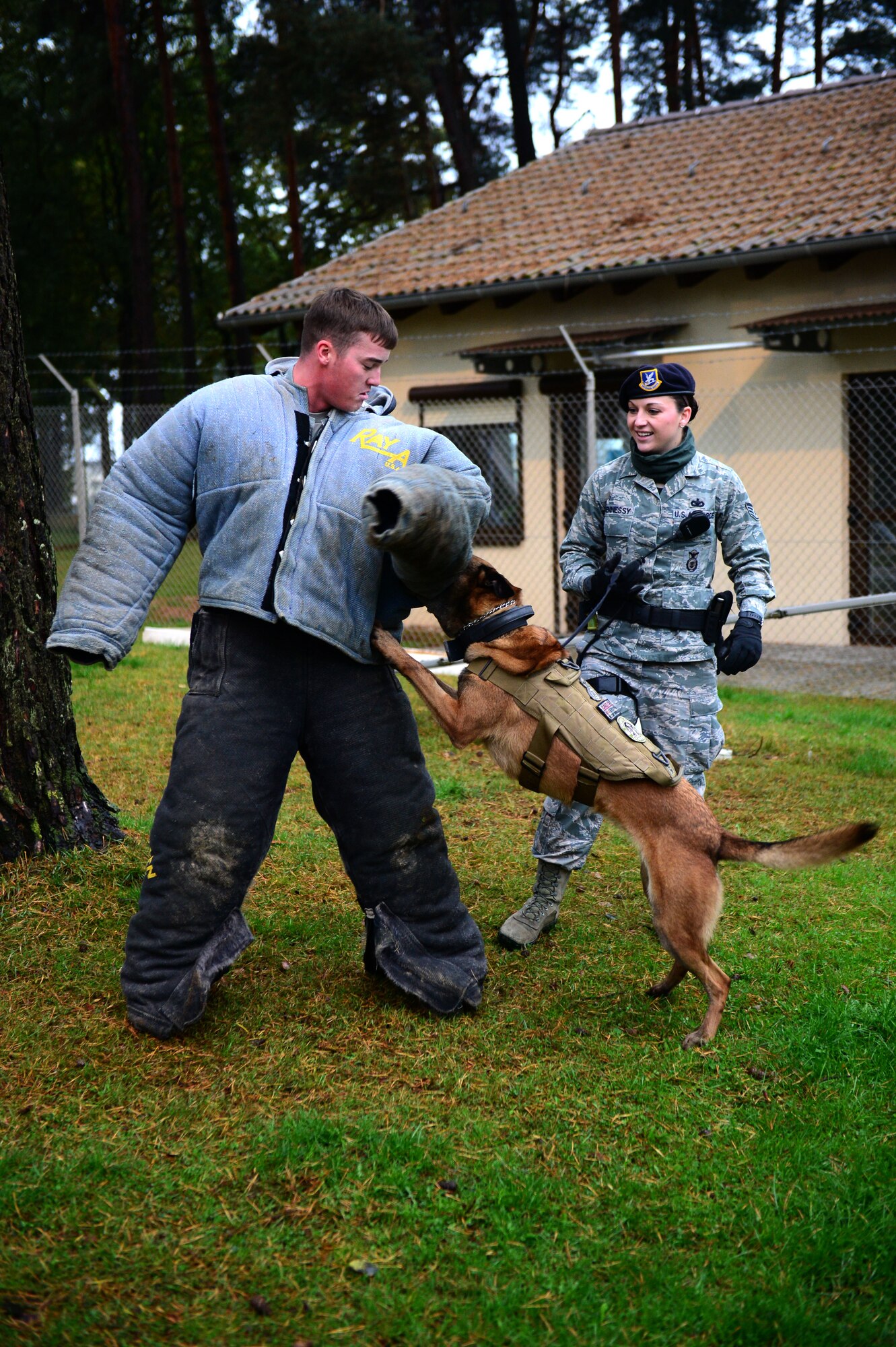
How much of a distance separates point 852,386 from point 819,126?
4305 millimetres

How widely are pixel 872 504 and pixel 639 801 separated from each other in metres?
8.22

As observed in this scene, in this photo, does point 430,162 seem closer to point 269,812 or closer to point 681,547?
point 681,547

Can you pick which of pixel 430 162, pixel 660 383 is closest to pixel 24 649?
pixel 660 383

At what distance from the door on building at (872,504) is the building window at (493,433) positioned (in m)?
3.48

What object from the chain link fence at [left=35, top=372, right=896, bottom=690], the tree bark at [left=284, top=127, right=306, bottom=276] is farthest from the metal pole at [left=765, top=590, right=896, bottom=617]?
the tree bark at [left=284, top=127, right=306, bottom=276]

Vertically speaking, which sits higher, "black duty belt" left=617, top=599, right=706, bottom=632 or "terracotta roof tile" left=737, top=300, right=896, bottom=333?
"terracotta roof tile" left=737, top=300, right=896, bottom=333

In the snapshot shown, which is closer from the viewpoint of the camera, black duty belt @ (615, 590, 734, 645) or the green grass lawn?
the green grass lawn

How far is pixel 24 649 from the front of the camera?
13.1 ft

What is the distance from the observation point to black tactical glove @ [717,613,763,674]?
3.84 m

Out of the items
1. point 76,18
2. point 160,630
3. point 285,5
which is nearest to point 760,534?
point 160,630

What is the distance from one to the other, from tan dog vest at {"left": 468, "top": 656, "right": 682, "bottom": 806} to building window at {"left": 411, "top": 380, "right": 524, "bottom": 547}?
9.03 metres

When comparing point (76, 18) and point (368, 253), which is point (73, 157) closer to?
point (76, 18)

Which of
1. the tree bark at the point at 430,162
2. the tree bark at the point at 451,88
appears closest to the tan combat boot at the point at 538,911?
the tree bark at the point at 451,88

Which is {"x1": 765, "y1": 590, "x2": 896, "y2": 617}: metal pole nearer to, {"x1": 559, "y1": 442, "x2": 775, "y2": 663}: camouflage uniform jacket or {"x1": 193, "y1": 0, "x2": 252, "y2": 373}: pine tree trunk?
{"x1": 559, "y1": 442, "x2": 775, "y2": 663}: camouflage uniform jacket
